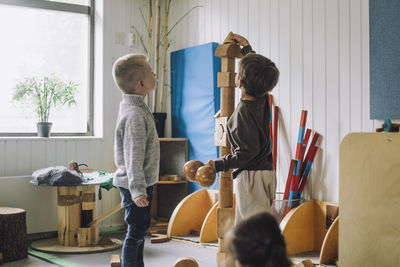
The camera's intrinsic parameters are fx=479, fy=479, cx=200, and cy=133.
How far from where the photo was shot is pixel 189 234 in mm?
A: 3846

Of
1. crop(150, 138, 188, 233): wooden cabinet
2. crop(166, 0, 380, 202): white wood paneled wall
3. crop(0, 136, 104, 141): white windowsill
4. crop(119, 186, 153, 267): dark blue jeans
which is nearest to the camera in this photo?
crop(119, 186, 153, 267): dark blue jeans

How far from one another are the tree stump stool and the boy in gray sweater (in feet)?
4.17

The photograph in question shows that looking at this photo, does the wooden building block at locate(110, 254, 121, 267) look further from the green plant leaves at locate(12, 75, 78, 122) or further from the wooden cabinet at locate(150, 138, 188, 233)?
the green plant leaves at locate(12, 75, 78, 122)

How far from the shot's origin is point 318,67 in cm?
317

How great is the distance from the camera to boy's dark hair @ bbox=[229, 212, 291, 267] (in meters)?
1.02

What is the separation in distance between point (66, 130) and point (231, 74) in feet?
6.56

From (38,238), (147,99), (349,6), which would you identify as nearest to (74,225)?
(38,238)

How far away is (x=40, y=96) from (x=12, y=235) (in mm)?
1245

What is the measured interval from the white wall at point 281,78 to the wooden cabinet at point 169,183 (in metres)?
0.39

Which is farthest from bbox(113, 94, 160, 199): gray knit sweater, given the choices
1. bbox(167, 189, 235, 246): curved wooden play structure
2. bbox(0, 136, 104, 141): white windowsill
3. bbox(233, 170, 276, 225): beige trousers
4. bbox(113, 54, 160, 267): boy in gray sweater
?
bbox(0, 136, 104, 141): white windowsill

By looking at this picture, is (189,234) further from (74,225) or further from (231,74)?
(231,74)

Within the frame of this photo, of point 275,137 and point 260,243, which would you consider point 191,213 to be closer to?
point 275,137

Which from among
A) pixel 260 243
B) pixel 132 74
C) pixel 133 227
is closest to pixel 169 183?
pixel 133 227

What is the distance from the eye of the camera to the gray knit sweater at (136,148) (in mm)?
2131
